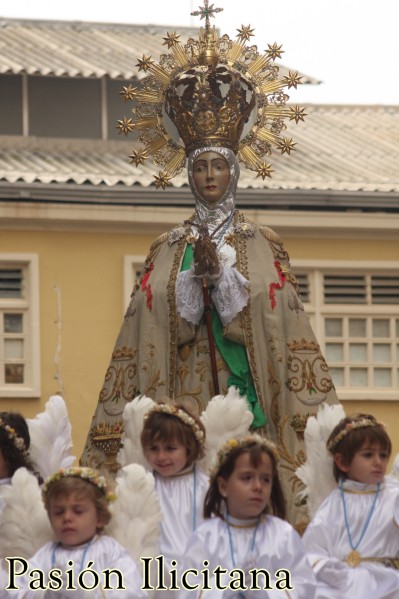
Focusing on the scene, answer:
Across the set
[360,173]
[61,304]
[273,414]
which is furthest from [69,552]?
[360,173]

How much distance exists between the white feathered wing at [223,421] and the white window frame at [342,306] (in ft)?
41.2

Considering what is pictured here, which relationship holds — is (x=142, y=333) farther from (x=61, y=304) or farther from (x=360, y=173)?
(x=360, y=173)

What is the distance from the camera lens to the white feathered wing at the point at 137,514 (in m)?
13.2

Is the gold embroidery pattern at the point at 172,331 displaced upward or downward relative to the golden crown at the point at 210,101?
downward

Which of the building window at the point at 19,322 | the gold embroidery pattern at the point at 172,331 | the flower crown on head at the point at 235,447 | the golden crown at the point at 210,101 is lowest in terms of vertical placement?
the flower crown on head at the point at 235,447

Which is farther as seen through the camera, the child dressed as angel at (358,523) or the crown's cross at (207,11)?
the crown's cross at (207,11)

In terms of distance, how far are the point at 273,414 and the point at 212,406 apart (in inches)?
55.1

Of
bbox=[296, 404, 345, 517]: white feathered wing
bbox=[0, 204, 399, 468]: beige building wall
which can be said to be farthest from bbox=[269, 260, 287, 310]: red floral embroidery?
bbox=[0, 204, 399, 468]: beige building wall

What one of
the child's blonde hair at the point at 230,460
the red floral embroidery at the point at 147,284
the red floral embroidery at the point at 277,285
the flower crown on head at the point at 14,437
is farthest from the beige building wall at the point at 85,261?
the child's blonde hair at the point at 230,460

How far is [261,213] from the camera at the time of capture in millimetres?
26891

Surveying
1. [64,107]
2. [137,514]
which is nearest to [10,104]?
[64,107]

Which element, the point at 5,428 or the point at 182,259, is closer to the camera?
the point at 5,428

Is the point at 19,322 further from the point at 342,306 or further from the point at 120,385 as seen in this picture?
the point at 120,385

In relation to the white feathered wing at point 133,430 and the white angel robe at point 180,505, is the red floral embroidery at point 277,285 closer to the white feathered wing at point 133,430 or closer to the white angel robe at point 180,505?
the white feathered wing at point 133,430
